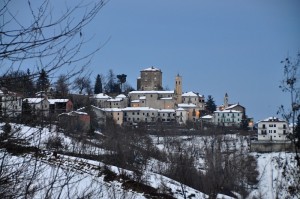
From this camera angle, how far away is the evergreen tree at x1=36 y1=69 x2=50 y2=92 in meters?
2.24

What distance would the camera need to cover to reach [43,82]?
90.7 inches

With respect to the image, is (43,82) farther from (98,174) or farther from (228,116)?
(228,116)

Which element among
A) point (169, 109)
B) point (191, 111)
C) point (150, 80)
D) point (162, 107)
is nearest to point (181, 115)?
point (169, 109)

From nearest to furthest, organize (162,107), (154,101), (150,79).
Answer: (162,107), (154,101), (150,79)

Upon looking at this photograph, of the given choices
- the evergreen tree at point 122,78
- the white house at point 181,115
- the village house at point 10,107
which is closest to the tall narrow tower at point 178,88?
the white house at point 181,115

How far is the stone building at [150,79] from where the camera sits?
2817 inches

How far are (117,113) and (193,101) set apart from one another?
17.5 meters

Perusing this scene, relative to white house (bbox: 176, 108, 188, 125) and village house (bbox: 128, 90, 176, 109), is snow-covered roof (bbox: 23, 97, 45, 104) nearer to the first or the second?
white house (bbox: 176, 108, 188, 125)

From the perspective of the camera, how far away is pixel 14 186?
2631mm

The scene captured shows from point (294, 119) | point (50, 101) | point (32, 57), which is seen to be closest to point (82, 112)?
point (50, 101)

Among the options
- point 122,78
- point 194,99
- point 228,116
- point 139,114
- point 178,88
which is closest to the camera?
point 139,114

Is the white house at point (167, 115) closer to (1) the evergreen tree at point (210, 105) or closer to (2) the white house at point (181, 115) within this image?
(2) the white house at point (181, 115)

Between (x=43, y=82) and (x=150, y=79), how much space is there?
229 feet

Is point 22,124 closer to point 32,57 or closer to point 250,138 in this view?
point 32,57
